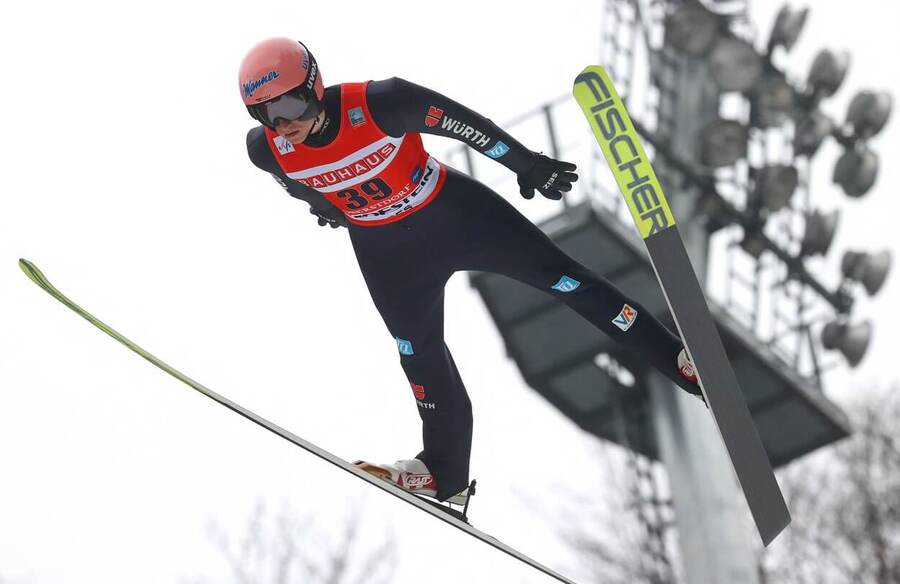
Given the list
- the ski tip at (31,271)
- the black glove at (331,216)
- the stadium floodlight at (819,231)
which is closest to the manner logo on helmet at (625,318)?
the black glove at (331,216)

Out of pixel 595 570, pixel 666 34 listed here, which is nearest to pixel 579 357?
pixel 666 34

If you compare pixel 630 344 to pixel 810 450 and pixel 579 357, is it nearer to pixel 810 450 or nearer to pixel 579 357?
pixel 579 357

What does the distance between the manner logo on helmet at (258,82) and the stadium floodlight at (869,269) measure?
1087 cm

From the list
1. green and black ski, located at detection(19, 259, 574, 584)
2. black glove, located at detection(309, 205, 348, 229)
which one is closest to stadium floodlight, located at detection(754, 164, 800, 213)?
green and black ski, located at detection(19, 259, 574, 584)

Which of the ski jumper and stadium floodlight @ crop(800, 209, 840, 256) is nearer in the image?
the ski jumper

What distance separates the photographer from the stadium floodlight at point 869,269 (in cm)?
1360

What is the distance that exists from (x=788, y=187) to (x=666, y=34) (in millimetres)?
2134

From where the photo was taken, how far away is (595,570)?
18.7m

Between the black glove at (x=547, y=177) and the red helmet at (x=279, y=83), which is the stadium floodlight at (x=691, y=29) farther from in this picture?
the red helmet at (x=279, y=83)

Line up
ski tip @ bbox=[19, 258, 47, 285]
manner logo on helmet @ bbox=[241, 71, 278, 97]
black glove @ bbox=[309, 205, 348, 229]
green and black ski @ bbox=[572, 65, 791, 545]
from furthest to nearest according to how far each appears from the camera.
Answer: ski tip @ bbox=[19, 258, 47, 285]
black glove @ bbox=[309, 205, 348, 229]
green and black ski @ bbox=[572, 65, 791, 545]
manner logo on helmet @ bbox=[241, 71, 278, 97]

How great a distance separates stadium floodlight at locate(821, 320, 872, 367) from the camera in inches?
524

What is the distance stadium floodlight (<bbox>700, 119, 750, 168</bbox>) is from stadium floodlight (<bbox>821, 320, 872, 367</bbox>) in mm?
2142

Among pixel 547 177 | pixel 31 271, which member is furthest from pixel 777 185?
pixel 31 271

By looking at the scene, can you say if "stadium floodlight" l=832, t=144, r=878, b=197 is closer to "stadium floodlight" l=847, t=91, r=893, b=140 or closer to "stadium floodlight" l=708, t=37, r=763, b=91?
"stadium floodlight" l=847, t=91, r=893, b=140
